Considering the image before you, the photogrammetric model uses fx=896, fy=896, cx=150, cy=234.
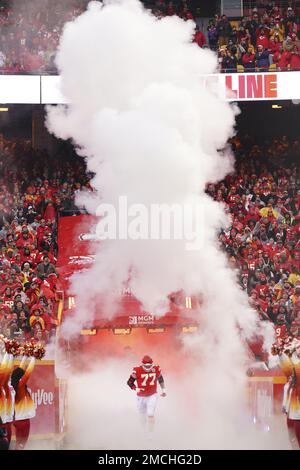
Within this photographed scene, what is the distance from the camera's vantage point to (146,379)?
43.6ft

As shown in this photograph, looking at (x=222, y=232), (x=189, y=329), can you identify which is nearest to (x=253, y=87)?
(x=222, y=232)

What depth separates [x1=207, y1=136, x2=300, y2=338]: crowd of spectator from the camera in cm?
1559

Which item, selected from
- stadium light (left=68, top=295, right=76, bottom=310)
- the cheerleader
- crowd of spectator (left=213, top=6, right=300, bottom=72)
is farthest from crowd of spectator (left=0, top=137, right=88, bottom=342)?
crowd of spectator (left=213, top=6, right=300, bottom=72)

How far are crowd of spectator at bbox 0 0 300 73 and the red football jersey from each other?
25.7 feet

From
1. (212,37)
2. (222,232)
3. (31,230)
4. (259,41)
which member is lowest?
(222,232)

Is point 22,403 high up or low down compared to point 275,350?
down

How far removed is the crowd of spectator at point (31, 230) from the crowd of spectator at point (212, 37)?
8.00ft

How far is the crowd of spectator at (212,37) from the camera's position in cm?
1920

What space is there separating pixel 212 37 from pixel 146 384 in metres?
9.87

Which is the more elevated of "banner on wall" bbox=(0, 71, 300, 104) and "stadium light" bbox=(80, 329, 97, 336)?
"banner on wall" bbox=(0, 71, 300, 104)

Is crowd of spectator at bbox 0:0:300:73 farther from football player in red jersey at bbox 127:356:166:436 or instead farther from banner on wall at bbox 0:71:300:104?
football player in red jersey at bbox 127:356:166:436

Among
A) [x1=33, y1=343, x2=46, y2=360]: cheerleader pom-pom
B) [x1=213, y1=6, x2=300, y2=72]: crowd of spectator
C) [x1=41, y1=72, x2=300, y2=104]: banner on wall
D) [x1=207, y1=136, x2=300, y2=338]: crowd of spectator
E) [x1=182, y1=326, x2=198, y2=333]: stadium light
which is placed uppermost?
[x1=213, y1=6, x2=300, y2=72]: crowd of spectator

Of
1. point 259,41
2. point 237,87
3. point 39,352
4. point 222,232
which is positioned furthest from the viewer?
point 259,41

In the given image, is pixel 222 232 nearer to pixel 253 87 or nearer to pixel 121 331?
pixel 253 87
